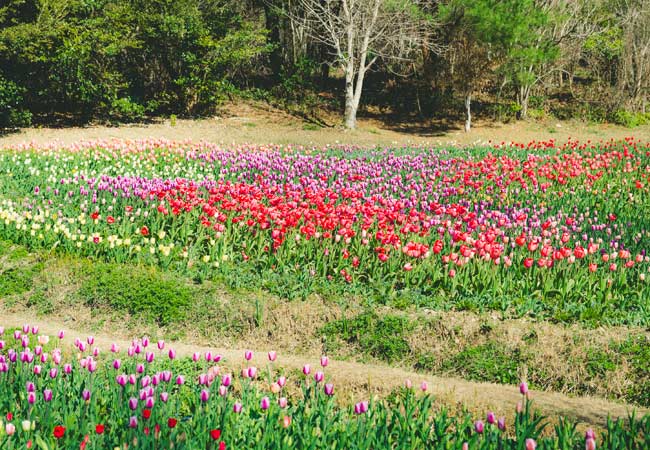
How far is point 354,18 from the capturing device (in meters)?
21.0

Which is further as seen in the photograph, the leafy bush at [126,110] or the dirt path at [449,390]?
the leafy bush at [126,110]

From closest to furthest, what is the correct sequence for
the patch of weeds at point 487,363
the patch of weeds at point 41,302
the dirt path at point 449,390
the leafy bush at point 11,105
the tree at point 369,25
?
the dirt path at point 449,390, the patch of weeds at point 487,363, the patch of weeds at point 41,302, the leafy bush at point 11,105, the tree at point 369,25

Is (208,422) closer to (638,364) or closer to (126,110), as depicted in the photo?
(638,364)

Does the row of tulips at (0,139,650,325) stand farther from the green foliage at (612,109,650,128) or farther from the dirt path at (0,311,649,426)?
the green foliage at (612,109,650,128)

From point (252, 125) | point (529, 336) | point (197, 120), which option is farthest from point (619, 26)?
point (529, 336)

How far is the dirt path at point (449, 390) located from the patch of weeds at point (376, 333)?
220 mm

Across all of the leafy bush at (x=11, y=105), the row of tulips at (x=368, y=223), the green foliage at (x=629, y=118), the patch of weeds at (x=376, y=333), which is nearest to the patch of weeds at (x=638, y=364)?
the row of tulips at (x=368, y=223)

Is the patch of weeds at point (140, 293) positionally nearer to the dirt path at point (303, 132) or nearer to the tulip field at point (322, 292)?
the tulip field at point (322, 292)

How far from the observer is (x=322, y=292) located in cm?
687

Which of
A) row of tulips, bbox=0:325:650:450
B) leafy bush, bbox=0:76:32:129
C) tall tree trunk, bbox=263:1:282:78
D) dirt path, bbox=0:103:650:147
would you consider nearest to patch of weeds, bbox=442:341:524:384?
row of tulips, bbox=0:325:650:450

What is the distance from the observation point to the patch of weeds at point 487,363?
18.4 feet

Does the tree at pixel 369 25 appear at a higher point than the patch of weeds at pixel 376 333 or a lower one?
higher

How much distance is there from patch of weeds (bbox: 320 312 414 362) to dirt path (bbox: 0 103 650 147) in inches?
463

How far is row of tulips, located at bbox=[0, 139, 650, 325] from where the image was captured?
6.84 meters
